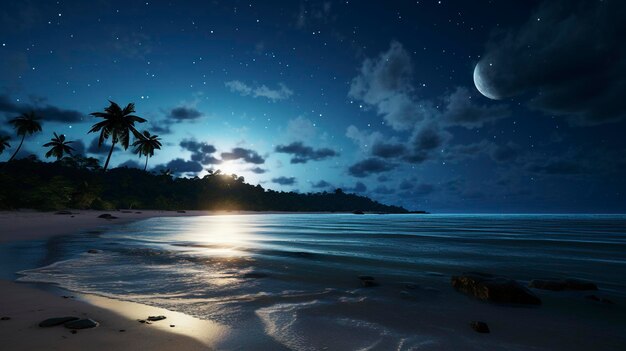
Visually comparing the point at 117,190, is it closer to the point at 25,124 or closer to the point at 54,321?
the point at 25,124

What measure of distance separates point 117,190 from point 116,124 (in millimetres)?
25866

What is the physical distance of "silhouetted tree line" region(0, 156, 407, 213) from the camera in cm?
3991

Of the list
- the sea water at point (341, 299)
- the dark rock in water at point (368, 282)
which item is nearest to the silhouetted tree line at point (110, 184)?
the sea water at point (341, 299)

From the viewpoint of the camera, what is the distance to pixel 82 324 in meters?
4.18

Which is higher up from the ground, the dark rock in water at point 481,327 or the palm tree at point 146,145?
the palm tree at point 146,145

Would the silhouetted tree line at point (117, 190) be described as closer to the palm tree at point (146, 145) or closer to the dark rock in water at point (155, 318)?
the palm tree at point (146, 145)

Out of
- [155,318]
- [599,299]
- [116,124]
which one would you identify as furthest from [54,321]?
[116,124]

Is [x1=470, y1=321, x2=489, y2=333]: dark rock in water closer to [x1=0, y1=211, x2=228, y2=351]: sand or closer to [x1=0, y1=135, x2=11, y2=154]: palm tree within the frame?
[x1=0, y1=211, x2=228, y2=351]: sand

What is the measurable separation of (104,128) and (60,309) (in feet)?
195

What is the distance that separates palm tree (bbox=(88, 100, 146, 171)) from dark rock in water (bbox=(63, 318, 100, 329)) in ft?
193

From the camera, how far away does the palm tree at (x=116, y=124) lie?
53.3m

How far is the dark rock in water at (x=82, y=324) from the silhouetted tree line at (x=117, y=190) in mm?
45579

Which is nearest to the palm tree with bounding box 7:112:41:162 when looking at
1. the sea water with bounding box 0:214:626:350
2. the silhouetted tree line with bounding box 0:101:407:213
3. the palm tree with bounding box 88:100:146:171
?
the silhouetted tree line with bounding box 0:101:407:213

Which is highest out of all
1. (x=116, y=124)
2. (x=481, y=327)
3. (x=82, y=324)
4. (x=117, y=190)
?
(x=116, y=124)
